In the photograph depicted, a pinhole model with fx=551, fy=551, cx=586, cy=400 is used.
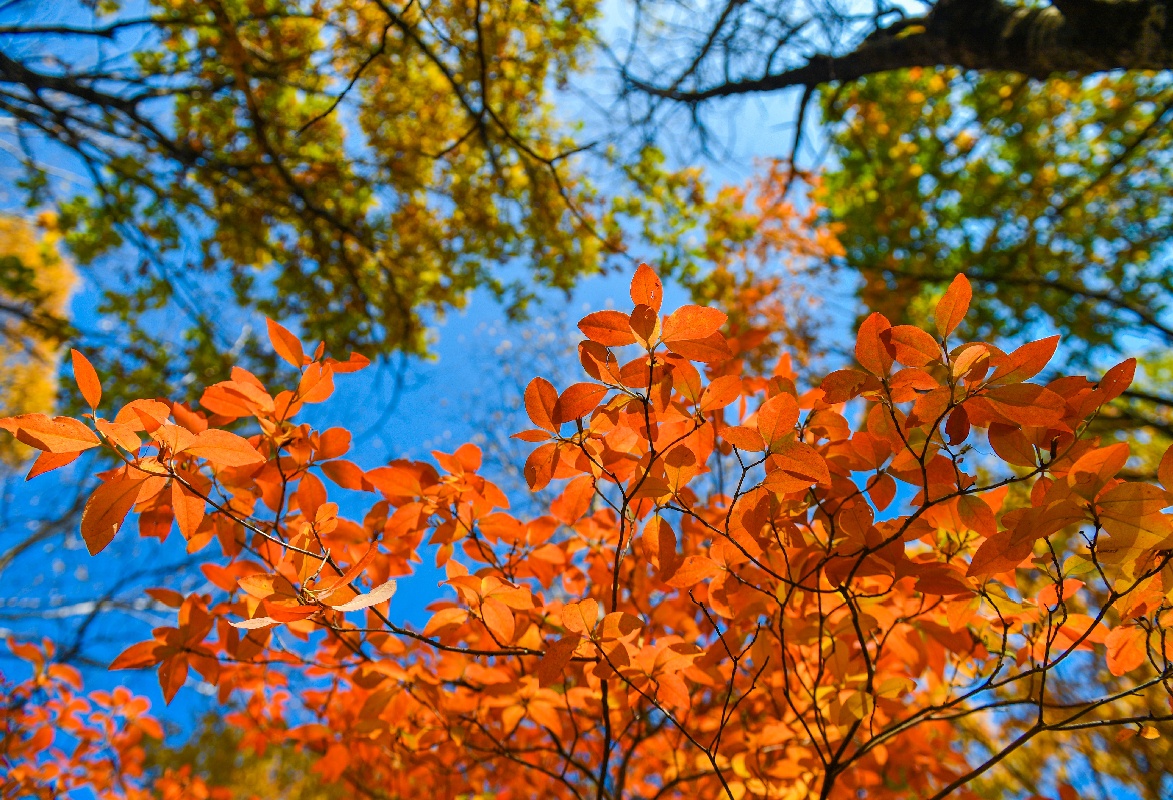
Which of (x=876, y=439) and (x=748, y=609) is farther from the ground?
(x=876, y=439)

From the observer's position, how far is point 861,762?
5.60 ft

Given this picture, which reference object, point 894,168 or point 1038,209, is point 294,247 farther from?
point 1038,209

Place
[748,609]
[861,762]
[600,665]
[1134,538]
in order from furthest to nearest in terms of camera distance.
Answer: [861,762], [748,609], [600,665], [1134,538]

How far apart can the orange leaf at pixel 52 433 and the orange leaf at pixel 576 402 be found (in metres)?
0.54

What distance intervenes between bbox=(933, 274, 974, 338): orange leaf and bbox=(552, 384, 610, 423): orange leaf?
0.46 metres

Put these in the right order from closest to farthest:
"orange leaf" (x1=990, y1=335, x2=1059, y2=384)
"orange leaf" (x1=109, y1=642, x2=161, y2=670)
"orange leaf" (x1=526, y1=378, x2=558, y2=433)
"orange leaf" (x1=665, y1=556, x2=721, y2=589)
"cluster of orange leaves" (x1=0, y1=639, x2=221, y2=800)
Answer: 1. "orange leaf" (x1=990, y1=335, x2=1059, y2=384)
2. "orange leaf" (x1=526, y1=378, x2=558, y2=433)
3. "orange leaf" (x1=665, y1=556, x2=721, y2=589)
4. "orange leaf" (x1=109, y1=642, x2=161, y2=670)
5. "cluster of orange leaves" (x1=0, y1=639, x2=221, y2=800)

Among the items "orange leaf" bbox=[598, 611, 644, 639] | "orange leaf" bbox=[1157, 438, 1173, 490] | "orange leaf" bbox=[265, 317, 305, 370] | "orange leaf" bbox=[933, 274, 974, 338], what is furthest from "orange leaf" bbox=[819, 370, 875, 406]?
"orange leaf" bbox=[265, 317, 305, 370]

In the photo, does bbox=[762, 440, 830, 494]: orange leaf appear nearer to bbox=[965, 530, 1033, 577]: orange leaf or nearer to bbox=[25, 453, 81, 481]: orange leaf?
bbox=[965, 530, 1033, 577]: orange leaf

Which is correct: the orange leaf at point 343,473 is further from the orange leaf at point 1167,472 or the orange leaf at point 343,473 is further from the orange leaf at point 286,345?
the orange leaf at point 1167,472

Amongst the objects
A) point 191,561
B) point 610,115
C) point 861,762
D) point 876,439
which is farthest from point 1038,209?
point 191,561

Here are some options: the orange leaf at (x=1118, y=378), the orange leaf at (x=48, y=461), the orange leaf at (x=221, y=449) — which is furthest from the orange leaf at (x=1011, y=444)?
the orange leaf at (x=48, y=461)

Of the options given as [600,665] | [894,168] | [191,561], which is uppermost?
[894,168]

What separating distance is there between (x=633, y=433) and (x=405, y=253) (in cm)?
345

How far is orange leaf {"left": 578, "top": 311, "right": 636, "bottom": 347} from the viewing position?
75 cm
